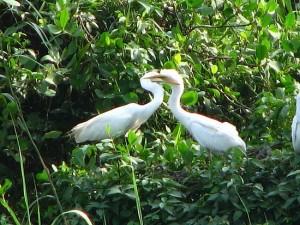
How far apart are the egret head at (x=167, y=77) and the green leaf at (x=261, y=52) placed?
0.70 metres

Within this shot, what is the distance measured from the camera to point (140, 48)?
6789mm

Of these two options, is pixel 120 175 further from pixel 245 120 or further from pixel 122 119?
pixel 245 120

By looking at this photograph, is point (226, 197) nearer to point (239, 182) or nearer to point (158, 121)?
point (239, 182)

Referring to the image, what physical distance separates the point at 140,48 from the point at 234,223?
2084mm

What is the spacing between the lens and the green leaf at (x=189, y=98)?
6.51 m

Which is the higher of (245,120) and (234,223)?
(234,223)

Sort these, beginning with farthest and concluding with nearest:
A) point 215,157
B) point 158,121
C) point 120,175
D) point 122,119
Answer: point 158,121, point 122,119, point 215,157, point 120,175

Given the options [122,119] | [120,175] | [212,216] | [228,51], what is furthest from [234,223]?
[228,51]

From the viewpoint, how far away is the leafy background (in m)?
5.29

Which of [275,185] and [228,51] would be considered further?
[228,51]

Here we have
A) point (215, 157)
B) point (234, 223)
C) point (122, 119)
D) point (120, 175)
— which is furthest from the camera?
point (122, 119)

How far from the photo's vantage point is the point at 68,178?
18.4 ft

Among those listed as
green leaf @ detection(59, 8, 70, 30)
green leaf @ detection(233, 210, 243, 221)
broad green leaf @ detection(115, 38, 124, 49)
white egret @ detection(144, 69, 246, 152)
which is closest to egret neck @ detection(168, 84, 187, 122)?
white egret @ detection(144, 69, 246, 152)

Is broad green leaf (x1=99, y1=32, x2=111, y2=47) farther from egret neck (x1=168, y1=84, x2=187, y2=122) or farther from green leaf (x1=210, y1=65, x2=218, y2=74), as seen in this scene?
green leaf (x1=210, y1=65, x2=218, y2=74)
